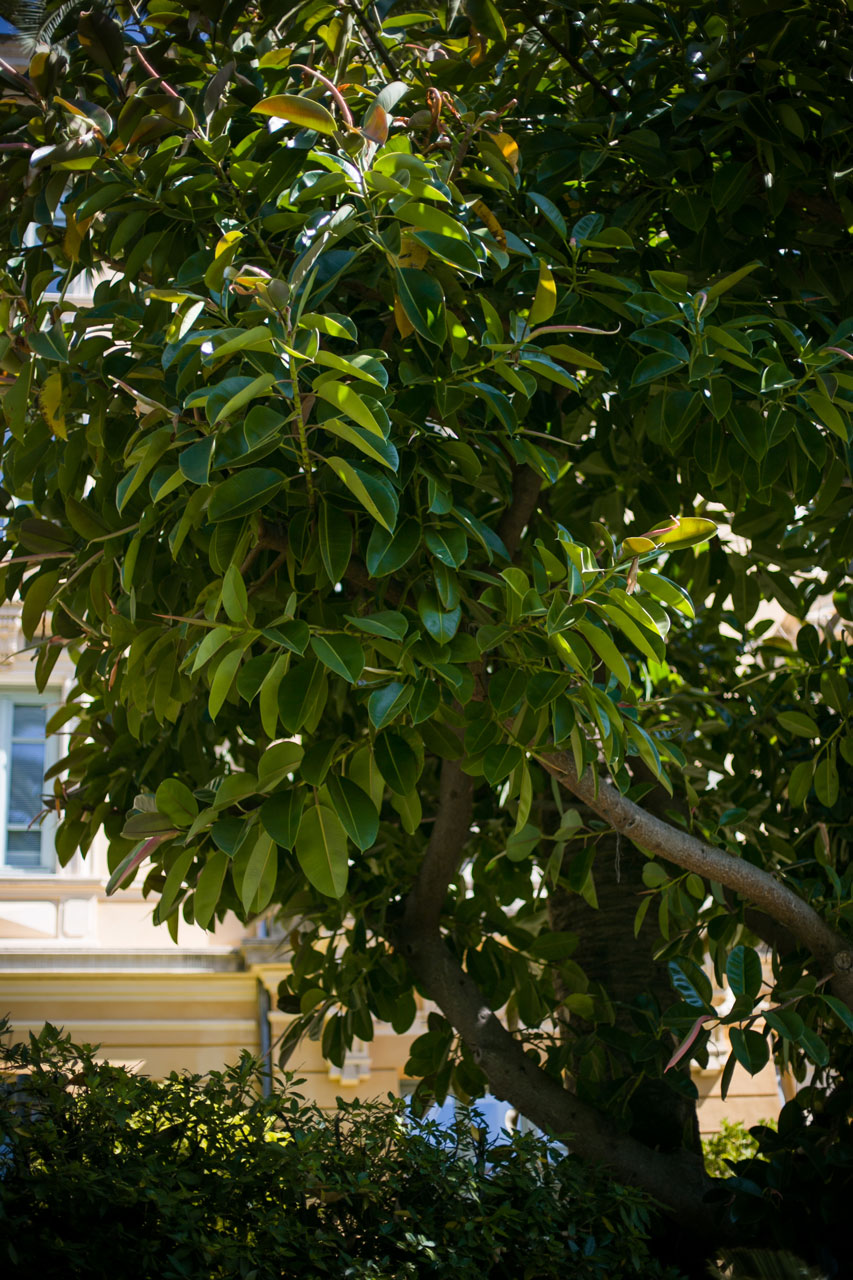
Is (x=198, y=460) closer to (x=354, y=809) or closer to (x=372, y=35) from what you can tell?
(x=354, y=809)

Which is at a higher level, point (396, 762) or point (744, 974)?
point (396, 762)

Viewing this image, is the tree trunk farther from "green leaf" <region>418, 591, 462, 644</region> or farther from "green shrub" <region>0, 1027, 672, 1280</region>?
"green leaf" <region>418, 591, 462, 644</region>

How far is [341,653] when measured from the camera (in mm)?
2301

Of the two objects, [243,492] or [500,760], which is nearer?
[243,492]

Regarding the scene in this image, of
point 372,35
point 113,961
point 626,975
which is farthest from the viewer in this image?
point 113,961

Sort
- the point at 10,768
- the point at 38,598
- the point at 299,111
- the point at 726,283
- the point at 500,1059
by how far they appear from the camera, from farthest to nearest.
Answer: the point at 10,768 → the point at 500,1059 → the point at 38,598 → the point at 726,283 → the point at 299,111

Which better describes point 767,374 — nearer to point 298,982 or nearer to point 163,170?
point 163,170

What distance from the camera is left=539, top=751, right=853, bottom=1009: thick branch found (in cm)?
301

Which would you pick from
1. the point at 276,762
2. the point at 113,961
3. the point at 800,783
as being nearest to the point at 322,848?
the point at 276,762

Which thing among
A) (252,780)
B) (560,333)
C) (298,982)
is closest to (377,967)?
(298,982)

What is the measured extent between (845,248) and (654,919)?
2364 millimetres

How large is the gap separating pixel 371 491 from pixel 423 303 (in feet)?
1.45

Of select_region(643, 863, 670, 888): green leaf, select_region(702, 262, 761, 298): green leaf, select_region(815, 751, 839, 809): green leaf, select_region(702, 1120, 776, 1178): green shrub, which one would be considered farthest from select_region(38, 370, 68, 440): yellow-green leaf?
select_region(702, 1120, 776, 1178): green shrub

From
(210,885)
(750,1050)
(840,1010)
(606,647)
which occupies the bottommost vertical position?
(750,1050)
